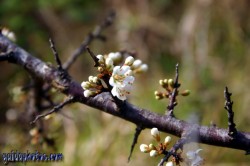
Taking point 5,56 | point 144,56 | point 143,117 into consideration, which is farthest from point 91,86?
point 144,56

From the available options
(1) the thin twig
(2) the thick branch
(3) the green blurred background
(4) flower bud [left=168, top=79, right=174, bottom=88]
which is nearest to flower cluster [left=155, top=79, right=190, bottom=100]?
(4) flower bud [left=168, top=79, right=174, bottom=88]

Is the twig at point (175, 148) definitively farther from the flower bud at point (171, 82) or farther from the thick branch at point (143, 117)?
the flower bud at point (171, 82)

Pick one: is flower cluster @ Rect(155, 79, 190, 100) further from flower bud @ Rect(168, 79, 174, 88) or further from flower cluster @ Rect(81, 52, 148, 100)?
flower cluster @ Rect(81, 52, 148, 100)

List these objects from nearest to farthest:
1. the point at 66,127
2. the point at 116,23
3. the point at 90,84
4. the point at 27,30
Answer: the point at 90,84, the point at 66,127, the point at 27,30, the point at 116,23

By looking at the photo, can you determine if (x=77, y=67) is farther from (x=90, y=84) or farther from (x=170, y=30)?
(x=90, y=84)

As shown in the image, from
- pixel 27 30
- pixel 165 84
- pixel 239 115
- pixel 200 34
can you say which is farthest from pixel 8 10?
pixel 165 84
